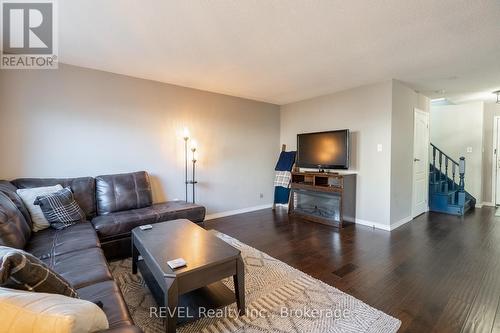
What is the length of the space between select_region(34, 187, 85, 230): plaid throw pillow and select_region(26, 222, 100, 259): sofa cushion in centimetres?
8

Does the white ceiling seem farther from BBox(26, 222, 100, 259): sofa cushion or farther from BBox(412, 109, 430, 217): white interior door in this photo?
BBox(26, 222, 100, 259): sofa cushion

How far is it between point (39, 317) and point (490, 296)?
2950mm

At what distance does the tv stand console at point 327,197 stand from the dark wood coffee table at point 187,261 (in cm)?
247

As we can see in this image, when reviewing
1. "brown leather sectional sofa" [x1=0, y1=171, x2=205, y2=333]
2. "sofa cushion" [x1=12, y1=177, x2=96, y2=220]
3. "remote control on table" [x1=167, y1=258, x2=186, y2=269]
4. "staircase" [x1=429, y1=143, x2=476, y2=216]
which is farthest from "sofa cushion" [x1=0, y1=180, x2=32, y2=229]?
"staircase" [x1=429, y1=143, x2=476, y2=216]

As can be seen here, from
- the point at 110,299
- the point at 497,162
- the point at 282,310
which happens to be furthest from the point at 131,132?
the point at 497,162

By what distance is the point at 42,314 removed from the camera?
0.67 meters

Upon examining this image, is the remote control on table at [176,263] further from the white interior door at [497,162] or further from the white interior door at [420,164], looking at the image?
the white interior door at [497,162]

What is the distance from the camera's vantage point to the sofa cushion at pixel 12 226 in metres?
1.64

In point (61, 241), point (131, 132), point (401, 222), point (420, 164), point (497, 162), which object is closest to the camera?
point (61, 241)

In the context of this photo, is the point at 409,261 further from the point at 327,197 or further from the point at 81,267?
the point at 81,267

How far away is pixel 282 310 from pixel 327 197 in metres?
2.55

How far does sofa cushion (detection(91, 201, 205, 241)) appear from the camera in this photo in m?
2.56

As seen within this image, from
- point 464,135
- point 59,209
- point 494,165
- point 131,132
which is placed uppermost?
point 464,135

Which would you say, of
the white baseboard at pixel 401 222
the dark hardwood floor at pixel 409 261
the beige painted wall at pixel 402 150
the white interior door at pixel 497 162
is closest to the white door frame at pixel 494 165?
the white interior door at pixel 497 162
